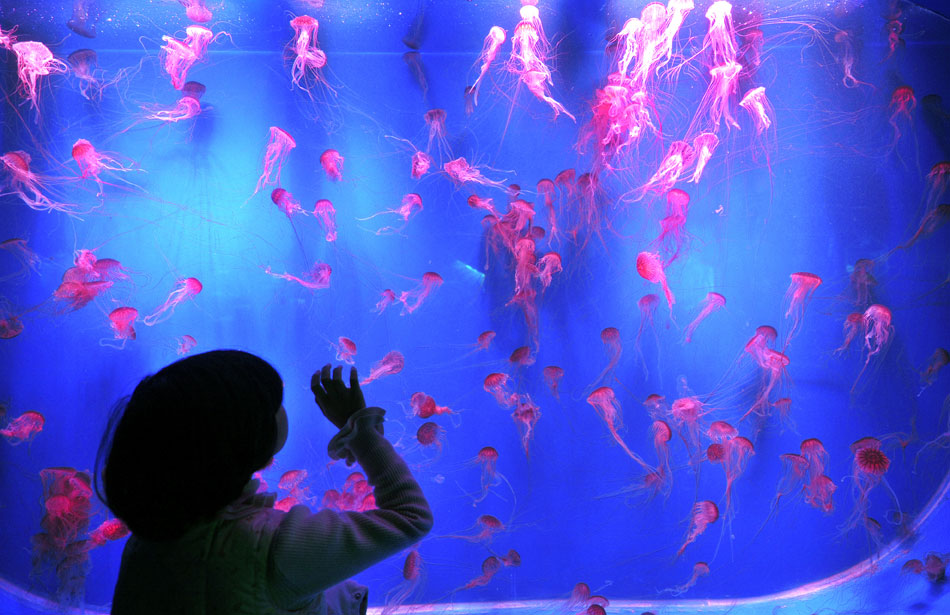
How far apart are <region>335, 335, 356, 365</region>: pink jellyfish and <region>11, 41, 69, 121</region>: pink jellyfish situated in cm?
183

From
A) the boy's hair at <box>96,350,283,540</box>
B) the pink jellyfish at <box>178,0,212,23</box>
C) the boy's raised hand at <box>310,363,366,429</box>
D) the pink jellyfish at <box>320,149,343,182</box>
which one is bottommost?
the boy's hair at <box>96,350,283,540</box>

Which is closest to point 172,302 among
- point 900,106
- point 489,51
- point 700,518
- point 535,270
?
point 535,270

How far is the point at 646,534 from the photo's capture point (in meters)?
2.58

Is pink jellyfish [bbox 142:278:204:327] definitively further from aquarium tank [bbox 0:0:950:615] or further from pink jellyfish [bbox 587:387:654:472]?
pink jellyfish [bbox 587:387:654:472]

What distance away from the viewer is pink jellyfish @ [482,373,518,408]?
8.46 feet

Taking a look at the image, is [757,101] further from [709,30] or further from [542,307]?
[542,307]

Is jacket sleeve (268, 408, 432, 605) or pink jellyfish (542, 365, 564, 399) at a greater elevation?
pink jellyfish (542, 365, 564, 399)

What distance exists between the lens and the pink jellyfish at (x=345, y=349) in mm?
2518

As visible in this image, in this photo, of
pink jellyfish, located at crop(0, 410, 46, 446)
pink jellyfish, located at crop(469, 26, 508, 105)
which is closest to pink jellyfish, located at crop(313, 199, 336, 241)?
pink jellyfish, located at crop(469, 26, 508, 105)

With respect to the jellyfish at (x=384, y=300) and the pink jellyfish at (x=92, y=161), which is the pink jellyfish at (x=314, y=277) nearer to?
the jellyfish at (x=384, y=300)

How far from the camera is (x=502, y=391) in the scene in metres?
2.60

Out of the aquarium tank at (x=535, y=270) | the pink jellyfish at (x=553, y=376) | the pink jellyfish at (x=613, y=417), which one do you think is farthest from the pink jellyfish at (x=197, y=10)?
the pink jellyfish at (x=613, y=417)

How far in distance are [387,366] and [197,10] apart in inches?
72.9

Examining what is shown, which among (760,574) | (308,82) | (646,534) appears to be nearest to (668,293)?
(646,534)
